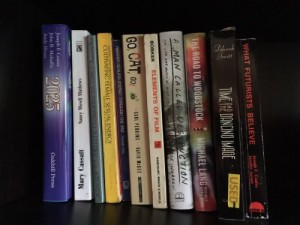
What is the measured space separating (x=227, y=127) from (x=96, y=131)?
0.22 metres

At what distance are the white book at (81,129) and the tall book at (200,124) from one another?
0.19 meters

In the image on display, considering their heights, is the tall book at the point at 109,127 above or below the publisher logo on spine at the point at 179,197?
above

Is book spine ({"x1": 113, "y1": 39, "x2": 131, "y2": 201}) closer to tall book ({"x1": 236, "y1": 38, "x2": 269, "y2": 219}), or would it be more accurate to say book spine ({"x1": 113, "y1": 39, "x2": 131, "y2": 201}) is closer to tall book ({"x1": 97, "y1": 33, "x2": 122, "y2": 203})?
tall book ({"x1": 97, "y1": 33, "x2": 122, "y2": 203})

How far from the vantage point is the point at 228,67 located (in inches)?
17.1

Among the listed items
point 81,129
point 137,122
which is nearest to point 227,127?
point 137,122

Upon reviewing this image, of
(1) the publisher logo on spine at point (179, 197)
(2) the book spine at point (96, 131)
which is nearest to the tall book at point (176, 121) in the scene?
(1) the publisher logo on spine at point (179, 197)

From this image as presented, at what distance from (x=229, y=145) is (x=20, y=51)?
0.40m

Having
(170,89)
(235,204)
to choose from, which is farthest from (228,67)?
(235,204)

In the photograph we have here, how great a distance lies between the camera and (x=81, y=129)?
1.63 ft

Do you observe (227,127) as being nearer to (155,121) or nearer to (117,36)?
(155,121)

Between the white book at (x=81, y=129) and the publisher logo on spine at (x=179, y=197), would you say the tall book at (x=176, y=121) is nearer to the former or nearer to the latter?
the publisher logo on spine at (x=179, y=197)

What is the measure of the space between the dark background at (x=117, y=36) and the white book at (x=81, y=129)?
34 millimetres

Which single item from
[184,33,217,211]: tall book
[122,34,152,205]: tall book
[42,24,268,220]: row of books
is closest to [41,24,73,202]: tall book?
[42,24,268,220]: row of books

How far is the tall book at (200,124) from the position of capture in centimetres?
46
